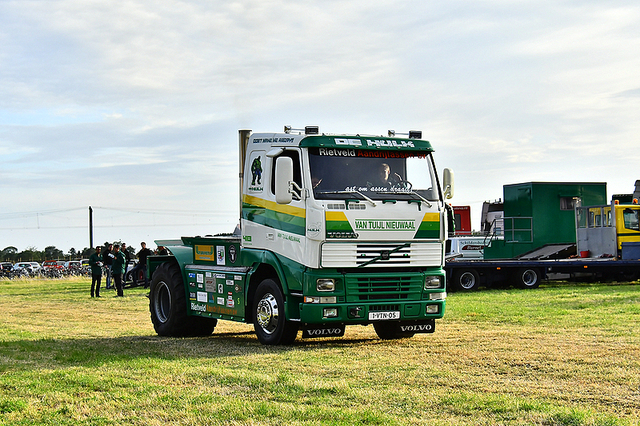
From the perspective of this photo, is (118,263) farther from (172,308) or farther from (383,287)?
(383,287)

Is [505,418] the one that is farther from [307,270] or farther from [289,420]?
[307,270]

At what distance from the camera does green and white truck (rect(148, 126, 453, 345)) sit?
1152cm

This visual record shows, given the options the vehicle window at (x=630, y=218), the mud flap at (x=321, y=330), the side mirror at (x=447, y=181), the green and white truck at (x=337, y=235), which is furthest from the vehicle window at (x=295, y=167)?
the vehicle window at (x=630, y=218)

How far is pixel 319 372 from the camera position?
9.40 m

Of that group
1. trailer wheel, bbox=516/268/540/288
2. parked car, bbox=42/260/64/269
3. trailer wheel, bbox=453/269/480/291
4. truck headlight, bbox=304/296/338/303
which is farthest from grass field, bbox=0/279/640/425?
parked car, bbox=42/260/64/269

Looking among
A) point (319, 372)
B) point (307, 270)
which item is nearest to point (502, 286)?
point (307, 270)

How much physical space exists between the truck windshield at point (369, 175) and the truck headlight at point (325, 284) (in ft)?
3.77

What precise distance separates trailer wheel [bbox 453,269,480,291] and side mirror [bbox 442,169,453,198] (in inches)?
579

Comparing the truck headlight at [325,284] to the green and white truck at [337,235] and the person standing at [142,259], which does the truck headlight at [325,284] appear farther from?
the person standing at [142,259]

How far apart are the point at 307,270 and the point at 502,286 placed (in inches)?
698

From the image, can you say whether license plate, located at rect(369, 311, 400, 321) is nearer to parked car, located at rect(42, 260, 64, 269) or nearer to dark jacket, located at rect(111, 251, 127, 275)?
dark jacket, located at rect(111, 251, 127, 275)

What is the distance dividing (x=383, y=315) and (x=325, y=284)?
3.36 ft

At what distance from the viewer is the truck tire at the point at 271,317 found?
11984 mm

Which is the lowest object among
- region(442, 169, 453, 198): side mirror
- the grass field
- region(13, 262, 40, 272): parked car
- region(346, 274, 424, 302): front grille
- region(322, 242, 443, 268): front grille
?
the grass field
